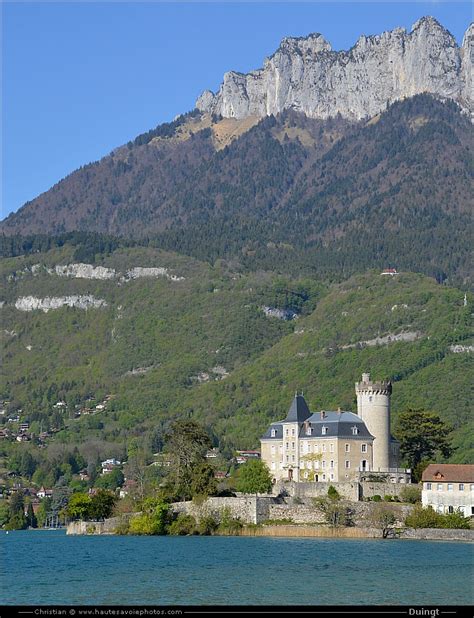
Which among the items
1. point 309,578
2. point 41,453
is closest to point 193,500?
point 309,578

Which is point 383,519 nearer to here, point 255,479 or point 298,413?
point 255,479

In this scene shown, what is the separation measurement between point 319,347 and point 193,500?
101 meters

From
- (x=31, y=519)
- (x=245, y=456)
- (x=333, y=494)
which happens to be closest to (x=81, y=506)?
(x=333, y=494)

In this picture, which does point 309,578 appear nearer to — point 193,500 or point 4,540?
point 193,500

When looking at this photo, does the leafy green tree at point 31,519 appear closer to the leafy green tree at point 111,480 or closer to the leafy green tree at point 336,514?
the leafy green tree at point 111,480

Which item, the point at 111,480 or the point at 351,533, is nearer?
the point at 351,533

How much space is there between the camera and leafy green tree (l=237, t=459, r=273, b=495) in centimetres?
9944

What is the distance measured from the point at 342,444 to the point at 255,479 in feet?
20.8

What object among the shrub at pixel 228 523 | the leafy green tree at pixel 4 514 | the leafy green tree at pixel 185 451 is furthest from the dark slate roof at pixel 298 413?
the leafy green tree at pixel 4 514

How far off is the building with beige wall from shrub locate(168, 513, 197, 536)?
12.4 meters

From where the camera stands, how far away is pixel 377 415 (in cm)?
10244

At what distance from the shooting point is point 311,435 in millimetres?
103312

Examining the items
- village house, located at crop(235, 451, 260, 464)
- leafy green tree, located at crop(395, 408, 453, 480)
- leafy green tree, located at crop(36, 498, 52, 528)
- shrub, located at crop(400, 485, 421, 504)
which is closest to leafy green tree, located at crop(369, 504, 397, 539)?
shrub, located at crop(400, 485, 421, 504)

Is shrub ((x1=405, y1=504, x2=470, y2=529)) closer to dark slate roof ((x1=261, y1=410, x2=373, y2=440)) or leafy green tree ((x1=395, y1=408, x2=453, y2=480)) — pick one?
dark slate roof ((x1=261, y1=410, x2=373, y2=440))
